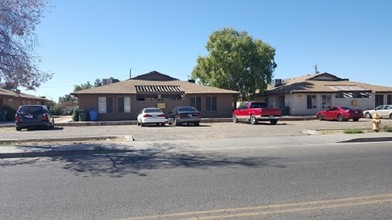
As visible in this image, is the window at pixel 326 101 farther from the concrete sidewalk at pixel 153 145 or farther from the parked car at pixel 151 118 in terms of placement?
the concrete sidewalk at pixel 153 145

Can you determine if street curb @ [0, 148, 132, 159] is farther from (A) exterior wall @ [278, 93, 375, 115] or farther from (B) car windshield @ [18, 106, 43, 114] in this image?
(A) exterior wall @ [278, 93, 375, 115]

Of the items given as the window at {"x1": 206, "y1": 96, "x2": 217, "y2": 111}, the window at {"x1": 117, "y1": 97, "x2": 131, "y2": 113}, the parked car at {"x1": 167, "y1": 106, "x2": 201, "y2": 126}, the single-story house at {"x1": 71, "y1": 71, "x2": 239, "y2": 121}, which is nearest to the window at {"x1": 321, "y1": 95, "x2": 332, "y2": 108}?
the single-story house at {"x1": 71, "y1": 71, "x2": 239, "y2": 121}

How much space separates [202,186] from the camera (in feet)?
25.5

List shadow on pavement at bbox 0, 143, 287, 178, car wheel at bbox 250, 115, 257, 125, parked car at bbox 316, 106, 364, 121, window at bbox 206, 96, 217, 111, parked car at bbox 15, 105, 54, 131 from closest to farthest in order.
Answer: shadow on pavement at bbox 0, 143, 287, 178 → parked car at bbox 15, 105, 54, 131 → car wheel at bbox 250, 115, 257, 125 → parked car at bbox 316, 106, 364, 121 → window at bbox 206, 96, 217, 111

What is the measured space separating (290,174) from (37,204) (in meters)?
5.15

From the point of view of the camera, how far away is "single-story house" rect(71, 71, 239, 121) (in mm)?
38188

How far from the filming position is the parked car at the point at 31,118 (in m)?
25.0

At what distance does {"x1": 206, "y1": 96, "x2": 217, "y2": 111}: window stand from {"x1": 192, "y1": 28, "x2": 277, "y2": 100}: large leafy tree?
1035 centimetres

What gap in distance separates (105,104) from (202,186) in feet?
105

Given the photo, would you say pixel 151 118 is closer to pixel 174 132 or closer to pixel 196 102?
pixel 174 132

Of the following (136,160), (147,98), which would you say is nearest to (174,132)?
(136,160)

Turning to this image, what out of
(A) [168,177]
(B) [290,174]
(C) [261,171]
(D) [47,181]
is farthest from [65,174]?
(B) [290,174]

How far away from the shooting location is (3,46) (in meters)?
15.8

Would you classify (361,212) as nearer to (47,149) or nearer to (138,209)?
(138,209)
